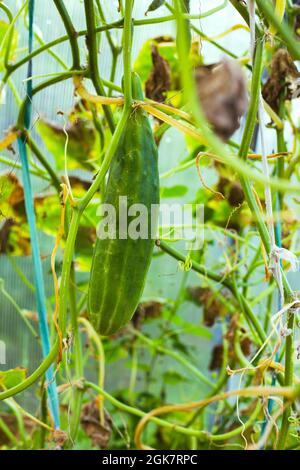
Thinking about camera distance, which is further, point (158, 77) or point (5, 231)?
point (5, 231)

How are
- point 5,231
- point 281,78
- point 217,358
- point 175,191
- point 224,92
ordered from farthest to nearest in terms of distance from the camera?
point 217,358
point 175,191
point 5,231
point 281,78
point 224,92

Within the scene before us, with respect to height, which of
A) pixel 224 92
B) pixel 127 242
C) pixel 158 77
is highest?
pixel 158 77

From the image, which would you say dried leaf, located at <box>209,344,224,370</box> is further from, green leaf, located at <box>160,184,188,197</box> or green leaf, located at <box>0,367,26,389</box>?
green leaf, located at <box>0,367,26,389</box>

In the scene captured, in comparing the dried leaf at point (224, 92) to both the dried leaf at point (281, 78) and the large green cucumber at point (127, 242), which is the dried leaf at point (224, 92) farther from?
the dried leaf at point (281, 78)

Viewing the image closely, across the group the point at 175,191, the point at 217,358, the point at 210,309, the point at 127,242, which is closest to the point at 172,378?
the point at 217,358

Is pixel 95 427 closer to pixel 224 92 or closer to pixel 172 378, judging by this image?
pixel 224 92

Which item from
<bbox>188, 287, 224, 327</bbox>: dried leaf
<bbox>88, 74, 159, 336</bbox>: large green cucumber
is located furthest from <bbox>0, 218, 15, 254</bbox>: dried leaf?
<bbox>88, 74, 159, 336</bbox>: large green cucumber
